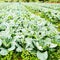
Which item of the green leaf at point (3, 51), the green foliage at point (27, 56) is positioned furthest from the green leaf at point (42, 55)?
the green leaf at point (3, 51)

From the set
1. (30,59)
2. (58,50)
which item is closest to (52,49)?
(58,50)

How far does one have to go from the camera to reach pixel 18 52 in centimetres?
384

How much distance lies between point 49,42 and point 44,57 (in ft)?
1.53

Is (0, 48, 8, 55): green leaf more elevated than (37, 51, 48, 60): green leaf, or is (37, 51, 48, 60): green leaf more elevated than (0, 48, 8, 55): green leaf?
(0, 48, 8, 55): green leaf

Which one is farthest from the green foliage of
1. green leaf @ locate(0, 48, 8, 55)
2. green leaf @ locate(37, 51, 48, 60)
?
green leaf @ locate(0, 48, 8, 55)

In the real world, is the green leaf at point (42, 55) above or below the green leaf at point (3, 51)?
below

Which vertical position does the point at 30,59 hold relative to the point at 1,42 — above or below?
below

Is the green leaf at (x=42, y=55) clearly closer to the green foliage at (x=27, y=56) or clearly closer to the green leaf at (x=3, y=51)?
the green foliage at (x=27, y=56)

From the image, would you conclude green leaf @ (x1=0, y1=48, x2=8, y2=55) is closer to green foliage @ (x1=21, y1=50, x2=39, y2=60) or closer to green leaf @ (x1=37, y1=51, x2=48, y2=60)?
green foliage @ (x1=21, y1=50, x2=39, y2=60)

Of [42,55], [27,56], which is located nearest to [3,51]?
[27,56]

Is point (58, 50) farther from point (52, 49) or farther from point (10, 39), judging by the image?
point (10, 39)

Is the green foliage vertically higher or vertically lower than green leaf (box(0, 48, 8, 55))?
lower

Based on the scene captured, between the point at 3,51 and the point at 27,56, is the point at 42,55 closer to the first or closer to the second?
the point at 27,56

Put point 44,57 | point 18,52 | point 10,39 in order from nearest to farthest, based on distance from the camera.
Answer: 1. point 44,57
2. point 18,52
3. point 10,39
